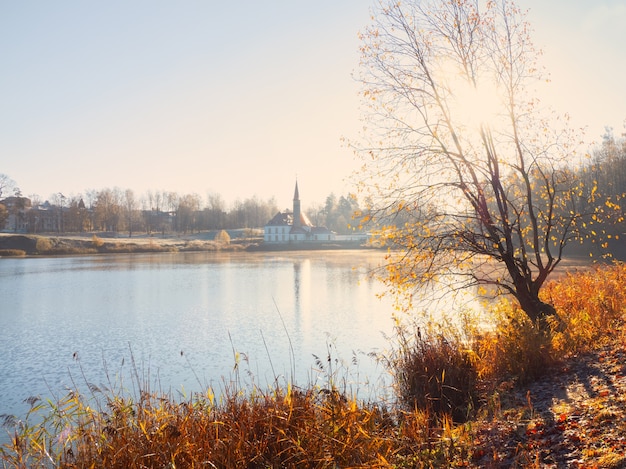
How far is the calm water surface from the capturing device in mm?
9750

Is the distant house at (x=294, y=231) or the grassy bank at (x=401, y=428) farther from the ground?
the distant house at (x=294, y=231)

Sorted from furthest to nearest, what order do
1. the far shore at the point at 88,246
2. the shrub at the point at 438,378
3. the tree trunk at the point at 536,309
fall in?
the far shore at the point at 88,246
the tree trunk at the point at 536,309
the shrub at the point at 438,378

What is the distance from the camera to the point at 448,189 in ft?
28.6

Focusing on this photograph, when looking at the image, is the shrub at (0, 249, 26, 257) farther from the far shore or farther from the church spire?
the church spire

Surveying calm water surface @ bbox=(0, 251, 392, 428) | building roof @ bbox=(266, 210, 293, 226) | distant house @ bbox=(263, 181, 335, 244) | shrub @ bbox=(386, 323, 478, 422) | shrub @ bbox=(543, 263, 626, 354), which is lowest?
calm water surface @ bbox=(0, 251, 392, 428)

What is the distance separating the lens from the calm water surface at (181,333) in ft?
32.0

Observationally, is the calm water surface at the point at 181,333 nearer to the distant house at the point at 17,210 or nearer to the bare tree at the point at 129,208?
the distant house at the point at 17,210

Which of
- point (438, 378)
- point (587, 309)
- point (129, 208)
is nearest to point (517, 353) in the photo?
point (438, 378)

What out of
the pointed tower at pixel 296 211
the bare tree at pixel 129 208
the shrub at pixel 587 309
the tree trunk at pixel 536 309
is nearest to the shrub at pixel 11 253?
the bare tree at pixel 129 208

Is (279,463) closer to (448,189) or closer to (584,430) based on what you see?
(584,430)

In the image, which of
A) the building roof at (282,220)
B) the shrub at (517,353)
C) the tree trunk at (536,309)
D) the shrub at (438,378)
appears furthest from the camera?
the building roof at (282,220)

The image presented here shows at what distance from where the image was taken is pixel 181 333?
14414mm

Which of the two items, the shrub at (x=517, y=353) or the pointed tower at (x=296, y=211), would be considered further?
the pointed tower at (x=296, y=211)

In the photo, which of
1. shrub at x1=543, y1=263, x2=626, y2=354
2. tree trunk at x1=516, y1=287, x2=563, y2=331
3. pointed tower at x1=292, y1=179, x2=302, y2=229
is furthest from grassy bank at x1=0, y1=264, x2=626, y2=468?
pointed tower at x1=292, y1=179, x2=302, y2=229
